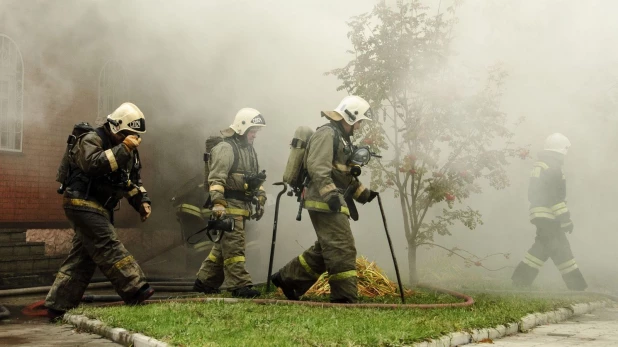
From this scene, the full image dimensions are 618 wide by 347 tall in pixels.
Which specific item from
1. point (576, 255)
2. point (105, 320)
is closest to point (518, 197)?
point (576, 255)

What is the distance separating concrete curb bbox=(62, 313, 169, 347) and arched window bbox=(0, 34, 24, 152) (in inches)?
211

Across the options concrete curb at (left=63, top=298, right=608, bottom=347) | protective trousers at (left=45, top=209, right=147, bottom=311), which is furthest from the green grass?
protective trousers at (left=45, top=209, right=147, bottom=311)

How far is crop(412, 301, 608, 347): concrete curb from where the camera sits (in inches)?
Result: 194

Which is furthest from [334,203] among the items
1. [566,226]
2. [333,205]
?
[566,226]

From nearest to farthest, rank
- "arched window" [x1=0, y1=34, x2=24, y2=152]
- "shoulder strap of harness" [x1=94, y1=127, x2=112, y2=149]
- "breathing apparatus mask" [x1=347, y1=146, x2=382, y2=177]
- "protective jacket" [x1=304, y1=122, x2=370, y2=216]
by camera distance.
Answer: "shoulder strap of harness" [x1=94, y1=127, x2=112, y2=149] → "protective jacket" [x1=304, y1=122, x2=370, y2=216] → "breathing apparatus mask" [x1=347, y1=146, x2=382, y2=177] → "arched window" [x1=0, y1=34, x2=24, y2=152]

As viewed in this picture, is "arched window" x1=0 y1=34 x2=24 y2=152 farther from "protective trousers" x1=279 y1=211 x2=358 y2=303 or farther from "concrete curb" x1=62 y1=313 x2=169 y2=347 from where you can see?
"protective trousers" x1=279 y1=211 x2=358 y2=303

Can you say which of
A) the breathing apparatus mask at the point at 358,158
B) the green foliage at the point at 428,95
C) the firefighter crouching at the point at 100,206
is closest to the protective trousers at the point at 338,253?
the breathing apparatus mask at the point at 358,158

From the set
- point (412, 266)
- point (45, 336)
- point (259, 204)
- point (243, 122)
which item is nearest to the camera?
point (45, 336)

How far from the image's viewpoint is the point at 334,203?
646 centimetres

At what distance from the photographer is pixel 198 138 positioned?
41.2 feet

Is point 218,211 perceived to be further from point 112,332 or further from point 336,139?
point 112,332

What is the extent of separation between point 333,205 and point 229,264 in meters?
1.43

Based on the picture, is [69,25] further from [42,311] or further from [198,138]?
[42,311]

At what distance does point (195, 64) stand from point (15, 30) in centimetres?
277
